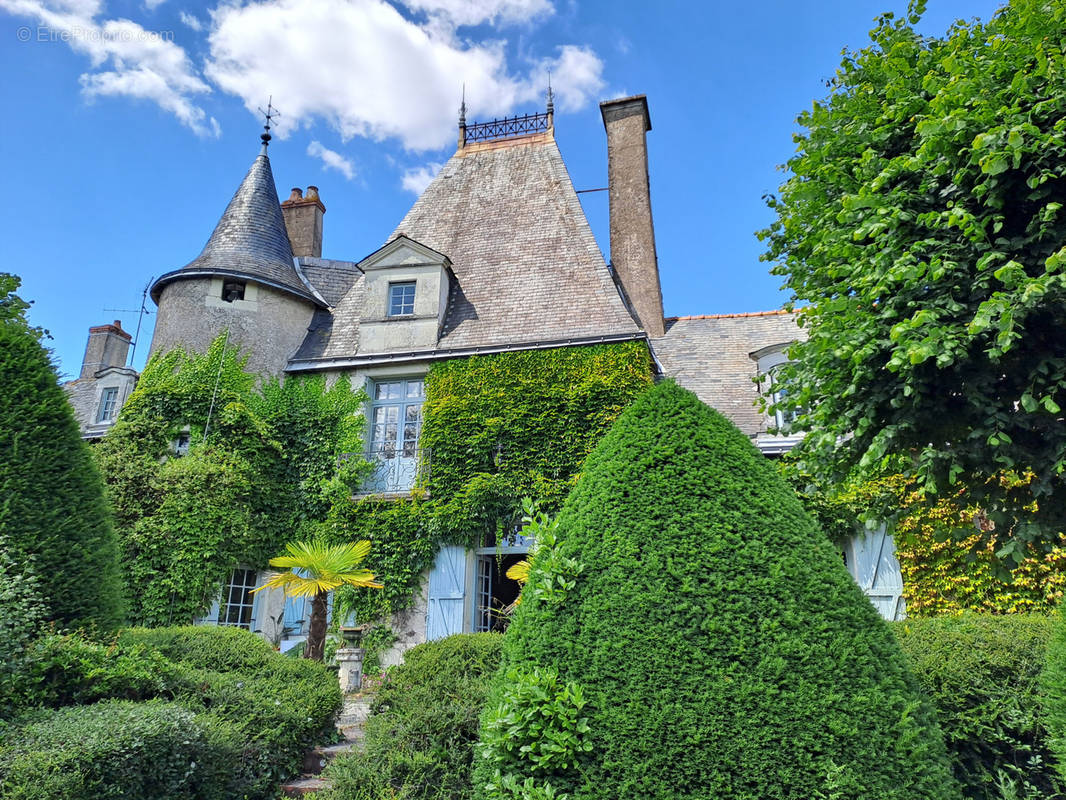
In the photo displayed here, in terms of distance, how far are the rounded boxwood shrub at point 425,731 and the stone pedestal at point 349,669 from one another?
12.4 feet

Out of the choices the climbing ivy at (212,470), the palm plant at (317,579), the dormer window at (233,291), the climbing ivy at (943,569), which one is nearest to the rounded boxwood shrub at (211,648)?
the palm plant at (317,579)

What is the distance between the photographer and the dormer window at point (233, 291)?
1262cm

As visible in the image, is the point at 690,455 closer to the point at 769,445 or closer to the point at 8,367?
the point at 8,367

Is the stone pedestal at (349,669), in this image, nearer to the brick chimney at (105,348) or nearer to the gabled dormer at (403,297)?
the gabled dormer at (403,297)

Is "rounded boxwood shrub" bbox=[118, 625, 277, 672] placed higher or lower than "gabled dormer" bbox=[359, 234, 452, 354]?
lower

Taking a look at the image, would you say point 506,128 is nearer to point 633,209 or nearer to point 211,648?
point 633,209

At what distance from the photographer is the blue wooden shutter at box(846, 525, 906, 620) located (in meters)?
10.1

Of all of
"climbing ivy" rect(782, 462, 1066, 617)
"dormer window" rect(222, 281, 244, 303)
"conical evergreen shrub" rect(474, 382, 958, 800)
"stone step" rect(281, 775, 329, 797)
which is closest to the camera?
"conical evergreen shrub" rect(474, 382, 958, 800)

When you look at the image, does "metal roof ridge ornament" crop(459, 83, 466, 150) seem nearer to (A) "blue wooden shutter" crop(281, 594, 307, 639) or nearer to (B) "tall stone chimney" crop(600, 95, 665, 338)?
(B) "tall stone chimney" crop(600, 95, 665, 338)

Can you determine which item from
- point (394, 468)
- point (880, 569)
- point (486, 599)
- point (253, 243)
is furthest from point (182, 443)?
point (880, 569)

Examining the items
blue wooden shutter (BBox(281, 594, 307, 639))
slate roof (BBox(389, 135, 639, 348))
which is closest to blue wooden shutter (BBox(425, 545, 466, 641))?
blue wooden shutter (BBox(281, 594, 307, 639))

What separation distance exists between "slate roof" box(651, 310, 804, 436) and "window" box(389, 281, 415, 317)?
5.11 m

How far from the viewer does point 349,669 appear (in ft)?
30.5

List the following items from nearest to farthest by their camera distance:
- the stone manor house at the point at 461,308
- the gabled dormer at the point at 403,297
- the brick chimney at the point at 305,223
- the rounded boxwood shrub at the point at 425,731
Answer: the rounded boxwood shrub at the point at 425,731, the stone manor house at the point at 461,308, the gabled dormer at the point at 403,297, the brick chimney at the point at 305,223
